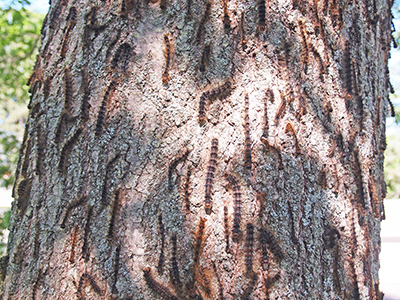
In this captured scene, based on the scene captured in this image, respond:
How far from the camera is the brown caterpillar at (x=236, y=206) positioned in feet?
4.45

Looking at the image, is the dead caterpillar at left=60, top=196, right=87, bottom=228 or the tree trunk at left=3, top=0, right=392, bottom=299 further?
the dead caterpillar at left=60, top=196, right=87, bottom=228

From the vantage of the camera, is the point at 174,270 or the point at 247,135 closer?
the point at 174,270

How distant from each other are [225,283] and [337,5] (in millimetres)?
1563

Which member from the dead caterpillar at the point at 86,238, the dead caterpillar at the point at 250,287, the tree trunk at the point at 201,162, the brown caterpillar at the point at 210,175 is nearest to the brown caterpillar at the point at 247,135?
the tree trunk at the point at 201,162

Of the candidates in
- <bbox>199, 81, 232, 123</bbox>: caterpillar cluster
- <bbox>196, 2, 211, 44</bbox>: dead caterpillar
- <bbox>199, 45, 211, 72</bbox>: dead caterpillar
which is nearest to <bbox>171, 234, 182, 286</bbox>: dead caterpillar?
<bbox>199, 81, 232, 123</bbox>: caterpillar cluster

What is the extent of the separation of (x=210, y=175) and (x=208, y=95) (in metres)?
0.38

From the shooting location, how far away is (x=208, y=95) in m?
1.49

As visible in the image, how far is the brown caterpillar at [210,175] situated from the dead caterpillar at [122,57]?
59 cm

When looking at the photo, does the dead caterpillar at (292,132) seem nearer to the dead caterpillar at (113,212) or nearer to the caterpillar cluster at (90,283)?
the dead caterpillar at (113,212)

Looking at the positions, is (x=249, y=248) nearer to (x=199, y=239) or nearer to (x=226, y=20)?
(x=199, y=239)

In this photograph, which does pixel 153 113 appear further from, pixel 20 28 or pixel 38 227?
pixel 20 28

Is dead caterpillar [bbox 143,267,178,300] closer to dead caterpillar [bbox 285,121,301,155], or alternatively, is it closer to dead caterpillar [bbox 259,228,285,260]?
dead caterpillar [bbox 259,228,285,260]

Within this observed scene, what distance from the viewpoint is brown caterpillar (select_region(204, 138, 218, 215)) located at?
1.38 metres

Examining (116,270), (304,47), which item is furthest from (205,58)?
(116,270)
